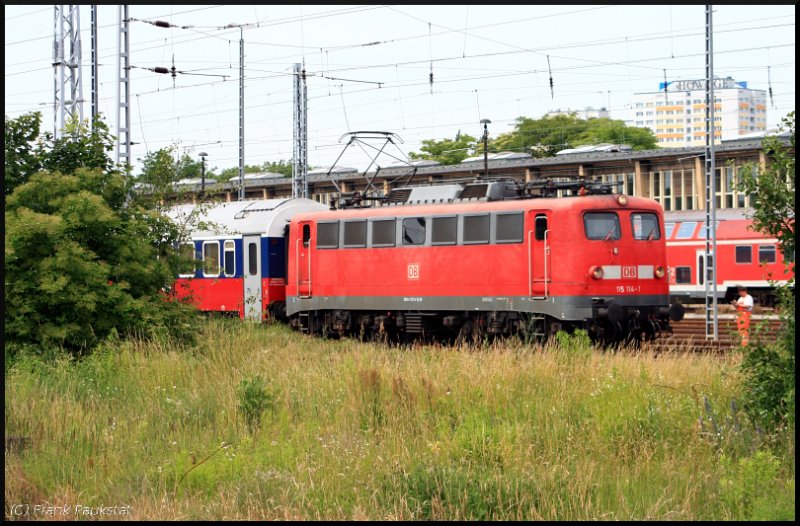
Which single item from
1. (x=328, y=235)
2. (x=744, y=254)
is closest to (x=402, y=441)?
(x=328, y=235)

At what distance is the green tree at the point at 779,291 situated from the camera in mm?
9258

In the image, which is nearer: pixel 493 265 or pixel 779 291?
pixel 779 291

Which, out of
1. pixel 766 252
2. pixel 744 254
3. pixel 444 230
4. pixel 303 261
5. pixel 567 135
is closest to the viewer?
pixel 444 230

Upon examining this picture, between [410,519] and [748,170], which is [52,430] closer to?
[410,519]

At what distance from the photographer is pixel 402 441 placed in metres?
10.3

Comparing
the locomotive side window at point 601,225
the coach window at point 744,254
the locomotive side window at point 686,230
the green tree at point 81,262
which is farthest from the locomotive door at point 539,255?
the locomotive side window at point 686,230

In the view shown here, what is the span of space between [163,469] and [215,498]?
1.13 metres

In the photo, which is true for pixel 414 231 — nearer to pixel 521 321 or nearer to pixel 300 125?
pixel 521 321

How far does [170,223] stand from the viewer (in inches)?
703

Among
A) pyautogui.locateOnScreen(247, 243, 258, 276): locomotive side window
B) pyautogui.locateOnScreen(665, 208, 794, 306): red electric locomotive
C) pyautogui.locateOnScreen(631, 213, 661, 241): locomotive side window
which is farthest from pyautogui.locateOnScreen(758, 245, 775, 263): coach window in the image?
pyautogui.locateOnScreen(247, 243, 258, 276): locomotive side window

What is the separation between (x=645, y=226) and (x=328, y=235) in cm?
735

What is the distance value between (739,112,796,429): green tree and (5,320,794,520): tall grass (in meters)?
0.32

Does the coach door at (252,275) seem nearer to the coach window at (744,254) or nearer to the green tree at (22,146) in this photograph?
the green tree at (22,146)

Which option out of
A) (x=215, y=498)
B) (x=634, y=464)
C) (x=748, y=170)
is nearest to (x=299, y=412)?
(x=215, y=498)
